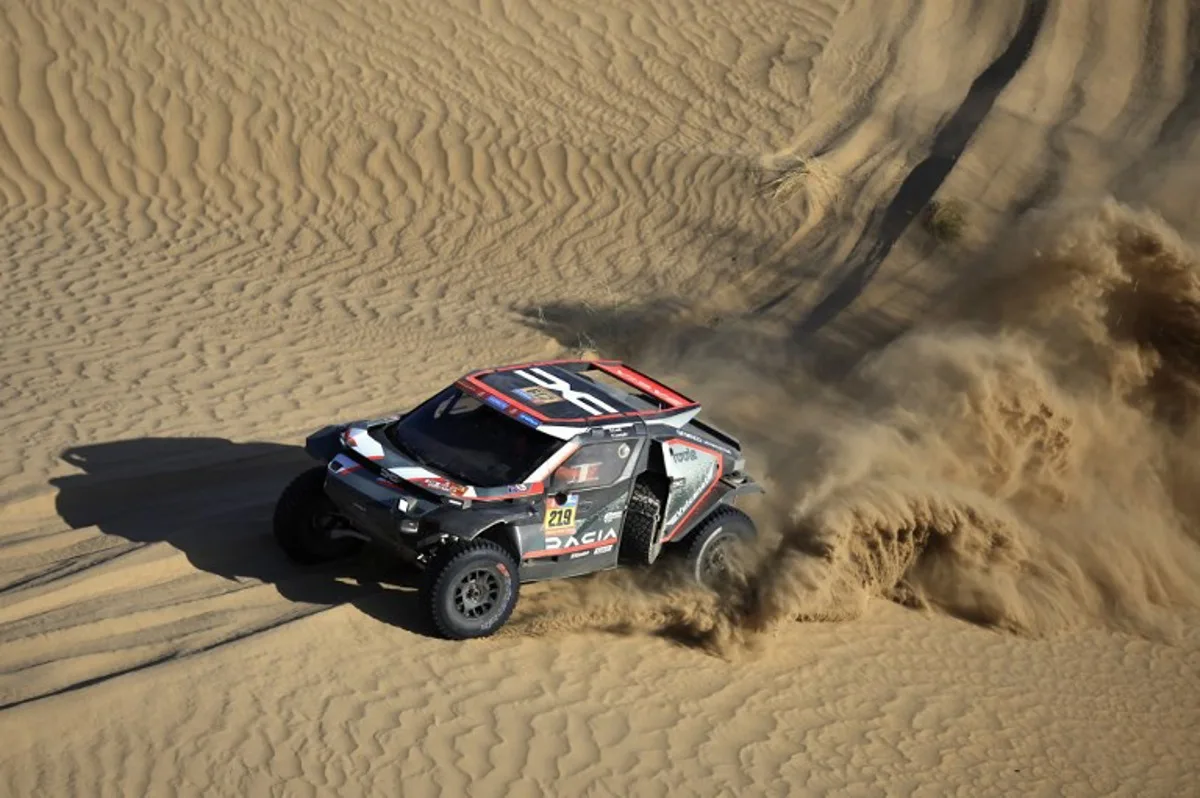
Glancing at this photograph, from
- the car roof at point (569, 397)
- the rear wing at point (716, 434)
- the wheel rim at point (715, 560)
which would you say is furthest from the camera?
the rear wing at point (716, 434)

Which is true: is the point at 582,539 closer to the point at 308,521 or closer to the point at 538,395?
the point at 538,395

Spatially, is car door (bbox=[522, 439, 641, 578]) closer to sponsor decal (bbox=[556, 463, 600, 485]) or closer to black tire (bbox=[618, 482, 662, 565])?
sponsor decal (bbox=[556, 463, 600, 485])

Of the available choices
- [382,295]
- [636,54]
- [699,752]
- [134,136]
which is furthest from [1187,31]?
[699,752]

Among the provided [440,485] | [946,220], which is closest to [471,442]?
[440,485]

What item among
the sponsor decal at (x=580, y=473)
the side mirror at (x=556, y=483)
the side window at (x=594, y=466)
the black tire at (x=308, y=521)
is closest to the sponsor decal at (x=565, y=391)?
the side window at (x=594, y=466)

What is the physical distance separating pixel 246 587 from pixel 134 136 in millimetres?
10484

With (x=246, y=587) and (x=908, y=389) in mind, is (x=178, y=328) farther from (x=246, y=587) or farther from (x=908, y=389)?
(x=908, y=389)

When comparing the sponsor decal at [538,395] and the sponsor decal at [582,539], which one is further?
the sponsor decal at [538,395]

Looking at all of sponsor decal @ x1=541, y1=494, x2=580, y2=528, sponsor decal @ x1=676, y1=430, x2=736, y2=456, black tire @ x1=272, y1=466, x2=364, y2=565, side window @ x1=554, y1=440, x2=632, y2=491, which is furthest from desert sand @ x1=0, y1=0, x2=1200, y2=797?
side window @ x1=554, y1=440, x2=632, y2=491

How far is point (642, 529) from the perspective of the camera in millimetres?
9117

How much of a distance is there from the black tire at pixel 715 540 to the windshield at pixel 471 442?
130 centimetres

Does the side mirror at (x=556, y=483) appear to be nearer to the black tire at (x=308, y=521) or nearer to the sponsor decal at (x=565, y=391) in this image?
the sponsor decal at (x=565, y=391)

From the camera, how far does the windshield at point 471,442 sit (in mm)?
8625

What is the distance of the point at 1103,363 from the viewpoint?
11.8 metres
